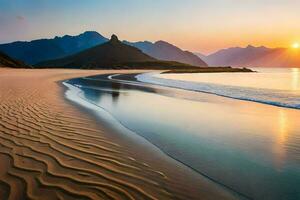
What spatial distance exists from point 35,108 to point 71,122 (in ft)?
12.2

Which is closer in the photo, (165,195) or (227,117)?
(165,195)

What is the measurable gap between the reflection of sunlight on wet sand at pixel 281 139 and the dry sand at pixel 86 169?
2.45 metres

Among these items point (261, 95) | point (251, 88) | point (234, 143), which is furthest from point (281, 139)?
point (251, 88)

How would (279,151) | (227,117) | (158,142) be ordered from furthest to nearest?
(227,117) < (158,142) < (279,151)

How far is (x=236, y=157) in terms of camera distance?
7.71 meters

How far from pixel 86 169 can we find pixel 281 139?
6534mm

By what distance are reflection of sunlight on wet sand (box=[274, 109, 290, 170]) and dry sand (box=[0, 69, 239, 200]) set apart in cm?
→ 245

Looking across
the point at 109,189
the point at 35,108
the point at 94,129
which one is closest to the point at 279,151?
the point at 109,189

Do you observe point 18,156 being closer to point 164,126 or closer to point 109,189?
point 109,189

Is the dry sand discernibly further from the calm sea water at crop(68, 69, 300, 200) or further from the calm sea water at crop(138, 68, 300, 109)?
the calm sea water at crop(138, 68, 300, 109)

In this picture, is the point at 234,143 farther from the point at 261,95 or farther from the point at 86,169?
the point at 261,95

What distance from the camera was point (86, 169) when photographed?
20.9 feet

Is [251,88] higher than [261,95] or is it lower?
higher

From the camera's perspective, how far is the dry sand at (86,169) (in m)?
5.28
